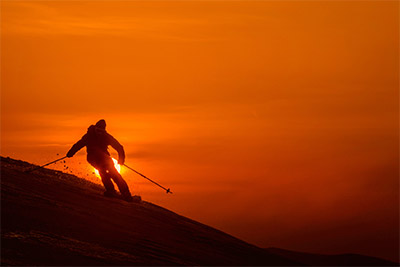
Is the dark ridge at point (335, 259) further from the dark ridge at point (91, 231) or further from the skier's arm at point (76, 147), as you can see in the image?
the skier's arm at point (76, 147)

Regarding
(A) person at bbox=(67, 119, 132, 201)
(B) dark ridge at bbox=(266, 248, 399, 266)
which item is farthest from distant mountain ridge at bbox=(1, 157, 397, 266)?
(B) dark ridge at bbox=(266, 248, 399, 266)

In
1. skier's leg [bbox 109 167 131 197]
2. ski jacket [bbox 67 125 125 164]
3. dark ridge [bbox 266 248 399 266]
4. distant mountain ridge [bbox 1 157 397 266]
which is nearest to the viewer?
distant mountain ridge [bbox 1 157 397 266]

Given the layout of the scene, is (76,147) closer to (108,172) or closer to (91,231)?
(108,172)

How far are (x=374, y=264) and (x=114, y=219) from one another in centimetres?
1752

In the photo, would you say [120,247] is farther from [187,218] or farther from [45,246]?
[187,218]

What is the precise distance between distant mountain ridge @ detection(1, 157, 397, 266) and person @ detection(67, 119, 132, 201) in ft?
1.89

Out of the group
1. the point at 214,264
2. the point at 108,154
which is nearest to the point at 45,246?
the point at 214,264

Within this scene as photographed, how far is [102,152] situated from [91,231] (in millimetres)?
4663

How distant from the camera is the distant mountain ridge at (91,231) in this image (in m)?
18.2

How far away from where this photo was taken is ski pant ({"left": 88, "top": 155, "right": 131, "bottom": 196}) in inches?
972

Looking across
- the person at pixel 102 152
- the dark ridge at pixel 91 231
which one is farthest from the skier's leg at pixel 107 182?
the dark ridge at pixel 91 231

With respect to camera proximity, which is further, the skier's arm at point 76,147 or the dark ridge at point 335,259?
the dark ridge at point 335,259

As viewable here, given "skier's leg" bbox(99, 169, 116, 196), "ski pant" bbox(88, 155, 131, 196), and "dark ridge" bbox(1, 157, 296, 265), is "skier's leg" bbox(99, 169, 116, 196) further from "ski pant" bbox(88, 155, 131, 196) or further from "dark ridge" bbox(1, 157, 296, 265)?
"dark ridge" bbox(1, 157, 296, 265)

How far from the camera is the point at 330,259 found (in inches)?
1569
